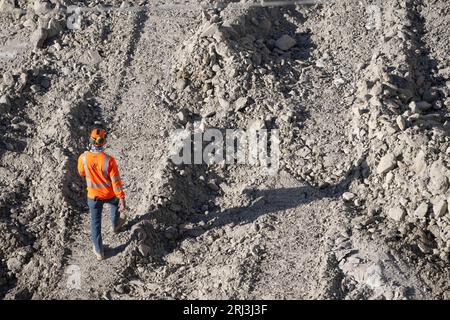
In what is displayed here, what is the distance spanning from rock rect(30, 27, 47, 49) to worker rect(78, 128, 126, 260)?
3.22 meters

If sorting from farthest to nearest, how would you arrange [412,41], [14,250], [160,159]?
[412,41]
[160,159]
[14,250]

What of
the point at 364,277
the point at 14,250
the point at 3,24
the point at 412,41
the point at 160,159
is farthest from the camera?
the point at 3,24

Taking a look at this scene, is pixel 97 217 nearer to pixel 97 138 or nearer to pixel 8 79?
pixel 97 138

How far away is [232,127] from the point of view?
1105 centimetres

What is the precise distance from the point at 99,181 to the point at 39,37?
3.56 m

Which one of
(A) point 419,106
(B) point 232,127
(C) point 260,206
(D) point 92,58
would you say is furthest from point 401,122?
(D) point 92,58

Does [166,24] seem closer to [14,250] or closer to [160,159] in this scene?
[160,159]

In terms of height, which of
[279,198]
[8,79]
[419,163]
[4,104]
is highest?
[8,79]

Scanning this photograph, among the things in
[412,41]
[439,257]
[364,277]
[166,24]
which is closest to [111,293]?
[364,277]

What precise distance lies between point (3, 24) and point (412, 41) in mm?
5976

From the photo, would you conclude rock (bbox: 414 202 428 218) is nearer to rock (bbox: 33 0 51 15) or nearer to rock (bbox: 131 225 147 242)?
rock (bbox: 131 225 147 242)

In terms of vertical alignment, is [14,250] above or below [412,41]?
below

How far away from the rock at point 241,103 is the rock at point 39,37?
3101 millimetres

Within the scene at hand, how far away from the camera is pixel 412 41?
11.9m
